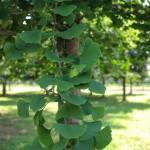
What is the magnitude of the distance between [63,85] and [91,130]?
0.17 meters

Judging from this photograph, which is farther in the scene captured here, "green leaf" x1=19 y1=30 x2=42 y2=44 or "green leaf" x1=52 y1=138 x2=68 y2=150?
"green leaf" x1=19 y1=30 x2=42 y2=44

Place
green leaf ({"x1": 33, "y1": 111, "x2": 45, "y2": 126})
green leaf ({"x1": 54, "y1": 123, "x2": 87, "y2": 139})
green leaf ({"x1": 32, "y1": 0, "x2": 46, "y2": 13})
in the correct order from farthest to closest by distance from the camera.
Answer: green leaf ({"x1": 32, "y1": 0, "x2": 46, "y2": 13})
green leaf ({"x1": 33, "y1": 111, "x2": 45, "y2": 126})
green leaf ({"x1": 54, "y1": 123, "x2": 87, "y2": 139})

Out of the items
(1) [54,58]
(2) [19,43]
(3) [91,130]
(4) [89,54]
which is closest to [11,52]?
(2) [19,43]

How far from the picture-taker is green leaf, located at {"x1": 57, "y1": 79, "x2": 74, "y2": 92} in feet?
3.01

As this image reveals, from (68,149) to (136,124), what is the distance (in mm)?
11795

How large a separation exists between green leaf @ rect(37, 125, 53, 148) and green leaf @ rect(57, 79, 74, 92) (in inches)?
6.2

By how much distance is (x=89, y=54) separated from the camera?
1.01 m

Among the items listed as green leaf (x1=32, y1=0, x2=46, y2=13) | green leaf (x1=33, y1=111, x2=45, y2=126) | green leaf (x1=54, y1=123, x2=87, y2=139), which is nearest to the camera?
green leaf (x1=54, y1=123, x2=87, y2=139)

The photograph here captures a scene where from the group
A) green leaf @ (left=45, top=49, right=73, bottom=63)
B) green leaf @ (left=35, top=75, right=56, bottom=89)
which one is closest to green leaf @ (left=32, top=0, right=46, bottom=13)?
green leaf @ (left=45, top=49, right=73, bottom=63)

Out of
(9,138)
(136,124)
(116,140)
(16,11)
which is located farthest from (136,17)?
(136,124)

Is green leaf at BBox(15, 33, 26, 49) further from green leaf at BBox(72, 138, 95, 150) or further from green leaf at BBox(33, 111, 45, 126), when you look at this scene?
green leaf at BBox(72, 138, 95, 150)

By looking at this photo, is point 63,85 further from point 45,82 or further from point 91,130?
point 91,130

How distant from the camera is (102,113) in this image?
1050 millimetres

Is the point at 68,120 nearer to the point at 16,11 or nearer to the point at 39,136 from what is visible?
the point at 39,136
